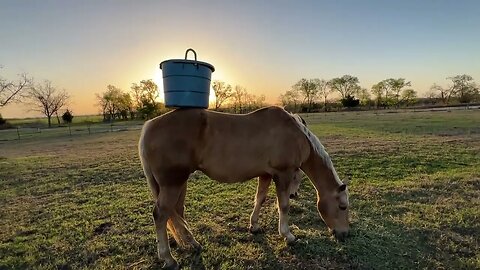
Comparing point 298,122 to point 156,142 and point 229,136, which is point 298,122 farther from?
point 156,142

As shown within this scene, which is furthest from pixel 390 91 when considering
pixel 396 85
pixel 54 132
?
pixel 54 132

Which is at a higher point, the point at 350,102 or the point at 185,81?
the point at 350,102

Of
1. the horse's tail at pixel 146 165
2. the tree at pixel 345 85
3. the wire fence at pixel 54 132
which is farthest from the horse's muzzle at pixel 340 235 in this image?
the tree at pixel 345 85

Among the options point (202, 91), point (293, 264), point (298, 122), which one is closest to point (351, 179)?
point (298, 122)

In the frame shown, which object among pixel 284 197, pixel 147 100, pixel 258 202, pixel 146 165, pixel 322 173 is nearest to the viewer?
pixel 146 165

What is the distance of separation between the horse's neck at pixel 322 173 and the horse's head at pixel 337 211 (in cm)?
11

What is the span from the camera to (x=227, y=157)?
12.0 ft

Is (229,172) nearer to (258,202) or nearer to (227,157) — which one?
(227,157)

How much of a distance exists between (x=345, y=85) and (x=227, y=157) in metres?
89.9

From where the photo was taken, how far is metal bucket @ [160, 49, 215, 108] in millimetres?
3443

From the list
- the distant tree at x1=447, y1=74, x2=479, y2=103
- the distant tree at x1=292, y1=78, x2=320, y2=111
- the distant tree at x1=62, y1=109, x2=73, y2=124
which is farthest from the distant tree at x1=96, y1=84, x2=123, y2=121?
the distant tree at x1=447, y1=74, x2=479, y2=103

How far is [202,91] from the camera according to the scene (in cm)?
365

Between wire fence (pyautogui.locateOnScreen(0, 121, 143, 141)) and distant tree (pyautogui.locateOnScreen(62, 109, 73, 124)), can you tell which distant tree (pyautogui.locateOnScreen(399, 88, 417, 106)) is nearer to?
wire fence (pyautogui.locateOnScreen(0, 121, 143, 141))

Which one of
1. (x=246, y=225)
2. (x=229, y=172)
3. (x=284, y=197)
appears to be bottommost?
(x=246, y=225)
